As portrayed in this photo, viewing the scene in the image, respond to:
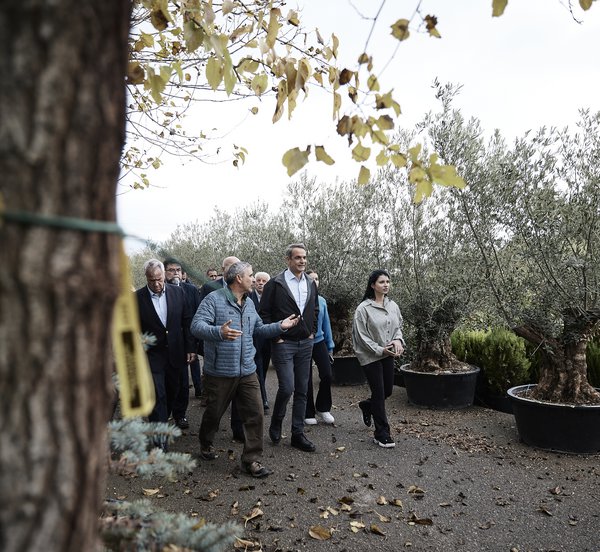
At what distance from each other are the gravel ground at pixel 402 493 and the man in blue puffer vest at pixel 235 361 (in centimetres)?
43

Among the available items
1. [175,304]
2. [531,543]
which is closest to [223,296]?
[175,304]

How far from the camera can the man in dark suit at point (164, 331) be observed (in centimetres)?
613

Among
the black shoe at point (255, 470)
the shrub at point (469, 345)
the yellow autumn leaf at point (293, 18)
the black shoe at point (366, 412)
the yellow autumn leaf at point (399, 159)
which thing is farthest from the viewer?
the shrub at point (469, 345)

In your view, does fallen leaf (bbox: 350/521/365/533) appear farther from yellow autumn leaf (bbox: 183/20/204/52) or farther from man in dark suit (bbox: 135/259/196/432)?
yellow autumn leaf (bbox: 183/20/204/52)

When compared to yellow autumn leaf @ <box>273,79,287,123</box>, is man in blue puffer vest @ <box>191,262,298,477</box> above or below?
below

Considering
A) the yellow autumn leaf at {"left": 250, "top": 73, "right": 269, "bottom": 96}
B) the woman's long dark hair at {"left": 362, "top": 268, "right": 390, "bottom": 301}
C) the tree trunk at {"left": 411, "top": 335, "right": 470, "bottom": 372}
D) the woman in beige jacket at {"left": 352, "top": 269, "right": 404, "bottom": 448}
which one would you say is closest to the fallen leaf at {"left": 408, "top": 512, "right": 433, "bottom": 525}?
the woman in beige jacket at {"left": 352, "top": 269, "right": 404, "bottom": 448}

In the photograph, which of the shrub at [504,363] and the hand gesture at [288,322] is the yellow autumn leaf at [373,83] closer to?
the hand gesture at [288,322]

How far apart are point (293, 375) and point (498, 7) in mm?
5024

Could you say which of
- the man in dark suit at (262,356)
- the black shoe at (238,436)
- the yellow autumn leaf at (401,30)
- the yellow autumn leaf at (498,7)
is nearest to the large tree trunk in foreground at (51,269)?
the yellow autumn leaf at (401,30)

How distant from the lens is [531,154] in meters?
6.45

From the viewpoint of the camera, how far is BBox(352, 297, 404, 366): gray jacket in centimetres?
635

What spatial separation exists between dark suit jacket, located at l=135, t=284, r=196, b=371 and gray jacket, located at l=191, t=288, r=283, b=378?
0.82 m

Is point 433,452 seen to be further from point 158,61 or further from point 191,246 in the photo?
point 191,246

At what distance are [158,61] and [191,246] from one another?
28534mm
